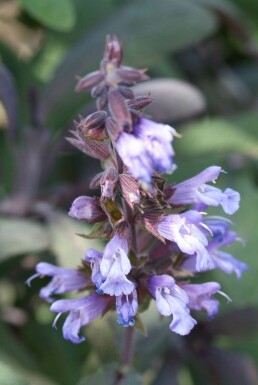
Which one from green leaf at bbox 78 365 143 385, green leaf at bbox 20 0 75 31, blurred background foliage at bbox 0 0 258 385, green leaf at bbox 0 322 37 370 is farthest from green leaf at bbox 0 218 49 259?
green leaf at bbox 20 0 75 31

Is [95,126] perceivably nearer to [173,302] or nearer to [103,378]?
[173,302]

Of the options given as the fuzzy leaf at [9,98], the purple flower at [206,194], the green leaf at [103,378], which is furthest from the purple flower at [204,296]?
the fuzzy leaf at [9,98]

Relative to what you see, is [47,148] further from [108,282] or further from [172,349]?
[108,282]

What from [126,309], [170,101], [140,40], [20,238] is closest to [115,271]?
[126,309]

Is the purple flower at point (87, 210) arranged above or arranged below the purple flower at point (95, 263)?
above

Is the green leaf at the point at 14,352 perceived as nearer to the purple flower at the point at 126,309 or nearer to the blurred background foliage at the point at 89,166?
the blurred background foliage at the point at 89,166

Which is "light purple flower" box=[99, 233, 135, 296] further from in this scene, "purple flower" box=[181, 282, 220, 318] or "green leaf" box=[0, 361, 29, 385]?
"green leaf" box=[0, 361, 29, 385]

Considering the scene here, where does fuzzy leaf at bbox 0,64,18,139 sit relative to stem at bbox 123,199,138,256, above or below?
above
